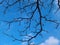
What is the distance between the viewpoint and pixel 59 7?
3.18m

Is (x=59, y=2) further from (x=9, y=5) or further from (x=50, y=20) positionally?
(x=9, y=5)

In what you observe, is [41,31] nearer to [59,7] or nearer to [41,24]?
[41,24]

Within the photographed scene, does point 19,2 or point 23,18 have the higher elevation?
point 19,2

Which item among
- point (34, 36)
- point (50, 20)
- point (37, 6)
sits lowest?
point (34, 36)

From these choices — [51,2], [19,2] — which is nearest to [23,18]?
[19,2]

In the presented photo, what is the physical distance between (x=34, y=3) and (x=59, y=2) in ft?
1.32

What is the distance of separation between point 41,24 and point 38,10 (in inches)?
9.0

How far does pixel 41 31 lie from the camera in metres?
3.11

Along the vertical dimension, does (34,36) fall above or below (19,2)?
below

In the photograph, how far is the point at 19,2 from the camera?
3227mm

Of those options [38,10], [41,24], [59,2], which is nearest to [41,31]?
[41,24]

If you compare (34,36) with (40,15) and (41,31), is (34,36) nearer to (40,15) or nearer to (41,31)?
(41,31)

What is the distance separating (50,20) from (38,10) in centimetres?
25

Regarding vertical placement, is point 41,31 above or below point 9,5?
below
